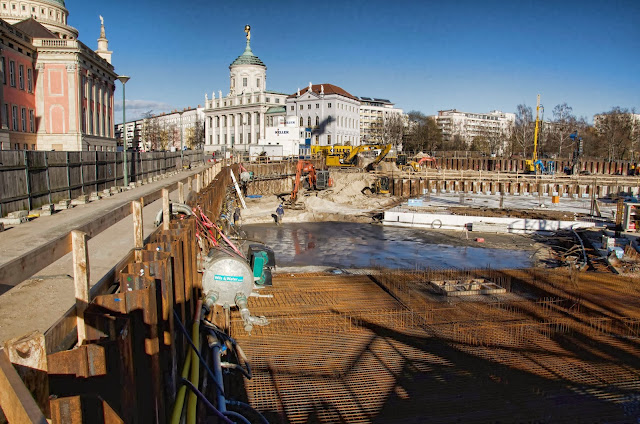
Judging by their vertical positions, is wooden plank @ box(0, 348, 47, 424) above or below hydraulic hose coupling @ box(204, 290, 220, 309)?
above

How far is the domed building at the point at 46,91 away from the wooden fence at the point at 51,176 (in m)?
17.7

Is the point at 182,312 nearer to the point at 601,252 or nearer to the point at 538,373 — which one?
the point at 538,373

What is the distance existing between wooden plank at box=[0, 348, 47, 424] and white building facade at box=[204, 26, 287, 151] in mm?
101504

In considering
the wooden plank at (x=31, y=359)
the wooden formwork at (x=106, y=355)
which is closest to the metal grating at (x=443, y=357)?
the wooden formwork at (x=106, y=355)

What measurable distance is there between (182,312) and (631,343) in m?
8.15

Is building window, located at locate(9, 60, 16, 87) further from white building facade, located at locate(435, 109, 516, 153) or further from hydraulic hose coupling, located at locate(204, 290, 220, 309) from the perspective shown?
white building facade, located at locate(435, 109, 516, 153)

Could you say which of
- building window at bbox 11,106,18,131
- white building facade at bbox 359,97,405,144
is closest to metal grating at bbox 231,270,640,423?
building window at bbox 11,106,18,131

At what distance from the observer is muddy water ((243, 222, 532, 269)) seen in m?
22.6

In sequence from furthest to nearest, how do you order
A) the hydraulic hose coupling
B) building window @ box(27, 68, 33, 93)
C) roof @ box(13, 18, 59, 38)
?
roof @ box(13, 18, 59, 38) < building window @ box(27, 68, 33, 93) < the hydraulic hose coupling

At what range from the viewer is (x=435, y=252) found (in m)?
25.1

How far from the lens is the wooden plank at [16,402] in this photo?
187cm

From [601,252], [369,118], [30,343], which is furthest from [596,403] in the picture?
[369,118]

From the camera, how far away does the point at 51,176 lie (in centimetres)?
1755

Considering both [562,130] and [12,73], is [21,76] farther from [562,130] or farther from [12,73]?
[562,130]
